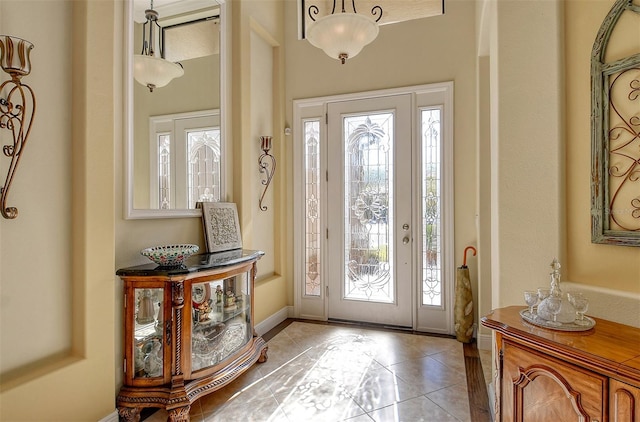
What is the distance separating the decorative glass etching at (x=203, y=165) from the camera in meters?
2.59

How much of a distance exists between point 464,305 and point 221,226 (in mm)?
2340

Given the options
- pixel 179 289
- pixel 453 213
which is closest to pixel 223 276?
pixel 179 289

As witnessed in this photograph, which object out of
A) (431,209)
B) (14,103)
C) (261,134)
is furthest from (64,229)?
(431,209)

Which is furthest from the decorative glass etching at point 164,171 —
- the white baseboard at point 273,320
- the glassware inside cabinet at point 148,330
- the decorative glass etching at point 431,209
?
the decorative glass etching at point 431,209

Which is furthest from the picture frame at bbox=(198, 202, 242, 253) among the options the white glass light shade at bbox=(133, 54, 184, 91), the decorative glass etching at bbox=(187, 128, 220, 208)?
the white glass light shade at bbox=(133, 54, 184, 91)

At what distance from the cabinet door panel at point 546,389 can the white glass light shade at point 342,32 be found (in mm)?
1949

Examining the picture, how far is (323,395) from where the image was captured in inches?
90.2

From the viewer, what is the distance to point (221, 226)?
9.09 feet

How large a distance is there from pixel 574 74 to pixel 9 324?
9.65 feet

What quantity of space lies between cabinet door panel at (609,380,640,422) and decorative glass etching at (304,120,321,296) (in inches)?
115

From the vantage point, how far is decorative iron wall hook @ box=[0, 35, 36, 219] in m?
1.38

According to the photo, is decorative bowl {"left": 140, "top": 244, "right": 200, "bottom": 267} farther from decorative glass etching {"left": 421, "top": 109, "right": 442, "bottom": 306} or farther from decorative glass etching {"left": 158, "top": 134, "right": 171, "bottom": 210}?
decorative glass etching {"left": 421, "top": 109, "right": 442, "bottom": 306}

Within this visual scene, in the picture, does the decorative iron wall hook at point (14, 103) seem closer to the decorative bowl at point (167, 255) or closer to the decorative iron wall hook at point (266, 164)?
the decorative bowl at point (167, 255)

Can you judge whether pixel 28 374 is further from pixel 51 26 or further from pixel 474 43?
pixel 474 43
